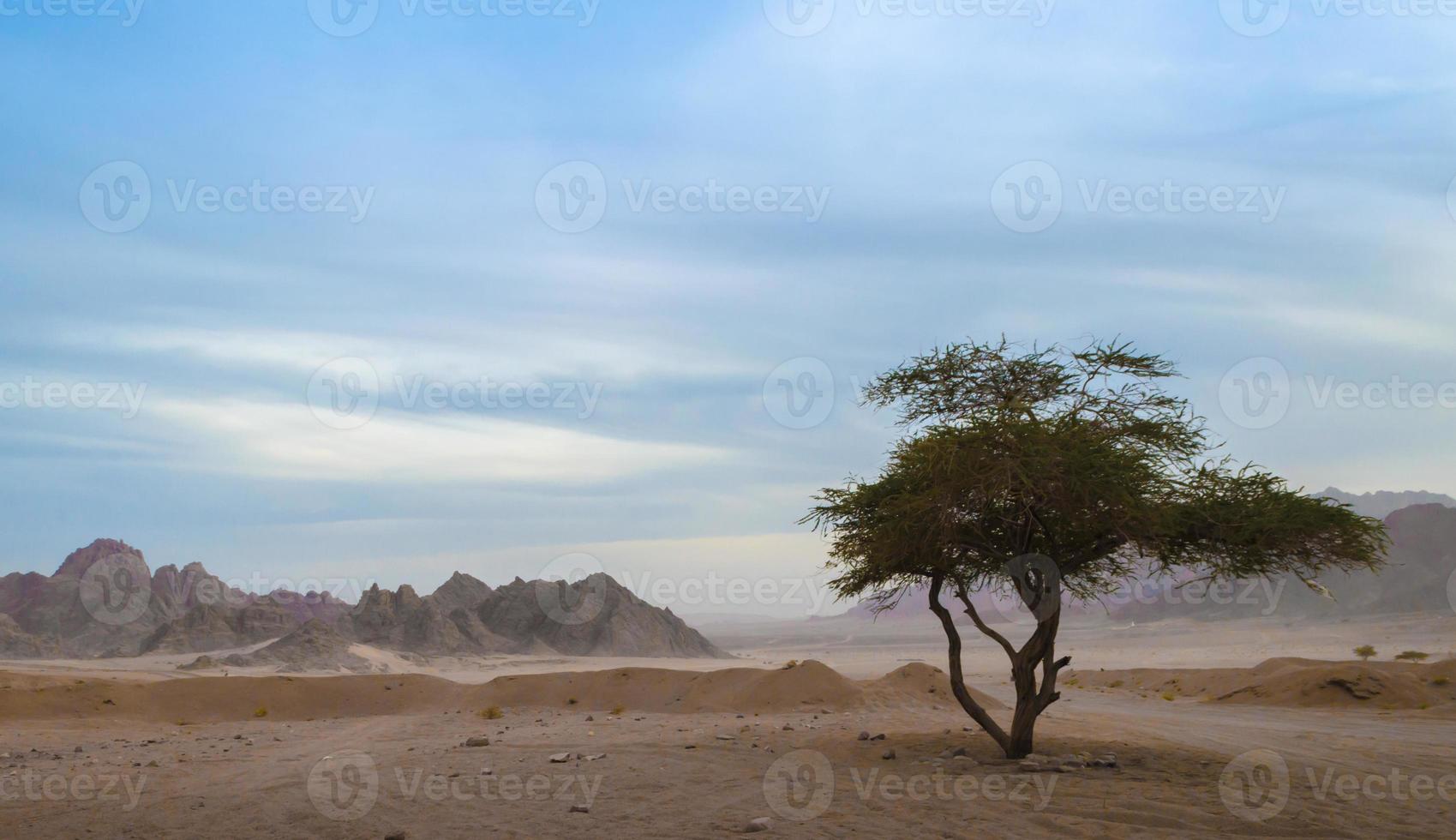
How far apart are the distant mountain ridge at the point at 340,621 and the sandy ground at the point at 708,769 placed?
5277cm

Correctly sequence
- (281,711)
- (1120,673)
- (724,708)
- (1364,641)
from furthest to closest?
(1364,641)
(1120,673)
(281,711)
(724,708)

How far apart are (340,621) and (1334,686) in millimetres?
86739

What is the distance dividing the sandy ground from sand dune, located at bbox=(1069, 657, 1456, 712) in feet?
3.92

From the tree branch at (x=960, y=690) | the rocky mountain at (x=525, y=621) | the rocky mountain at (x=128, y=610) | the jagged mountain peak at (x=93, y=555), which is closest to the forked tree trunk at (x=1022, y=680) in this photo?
the tree branch at (x=960, y=690)

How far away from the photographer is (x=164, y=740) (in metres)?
22.7

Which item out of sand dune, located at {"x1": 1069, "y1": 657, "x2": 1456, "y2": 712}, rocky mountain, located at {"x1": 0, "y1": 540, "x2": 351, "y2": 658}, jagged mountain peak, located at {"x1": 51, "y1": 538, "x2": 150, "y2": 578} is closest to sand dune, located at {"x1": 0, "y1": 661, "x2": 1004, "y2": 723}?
sand dune, located at {"x1": 1069, "y1": 657, "x2": 1456, "y2": 712}

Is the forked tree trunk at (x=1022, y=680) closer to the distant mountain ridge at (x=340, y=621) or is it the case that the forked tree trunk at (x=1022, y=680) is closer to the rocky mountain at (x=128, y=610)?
the distant mountain ridge at (x=340, y=621)

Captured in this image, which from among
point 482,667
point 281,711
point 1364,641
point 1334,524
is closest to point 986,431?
point 1334,524

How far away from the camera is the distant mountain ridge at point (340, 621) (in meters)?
89.7

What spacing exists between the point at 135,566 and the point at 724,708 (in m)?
127

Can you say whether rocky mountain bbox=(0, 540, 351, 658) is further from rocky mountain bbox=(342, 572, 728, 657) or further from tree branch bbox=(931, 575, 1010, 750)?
tree branch bbox=(931, 575, 1010, 750)

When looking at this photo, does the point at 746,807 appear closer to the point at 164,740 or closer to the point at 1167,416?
the point at 1167,416

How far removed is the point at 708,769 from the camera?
1588 centimetres

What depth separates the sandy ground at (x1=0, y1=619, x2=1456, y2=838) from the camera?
11836 mm
